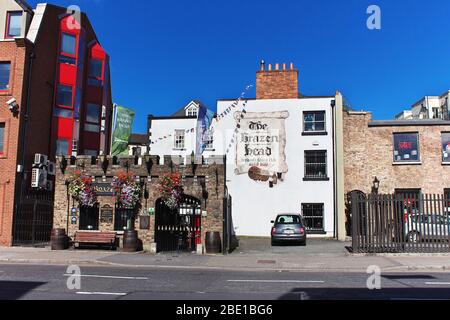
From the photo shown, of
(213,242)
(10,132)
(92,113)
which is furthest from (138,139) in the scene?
(213,242)

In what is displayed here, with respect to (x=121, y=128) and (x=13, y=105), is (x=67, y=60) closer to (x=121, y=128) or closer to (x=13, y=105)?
Result: (x=121, y=128)

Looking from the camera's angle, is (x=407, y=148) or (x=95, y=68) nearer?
(x=407, y=148)

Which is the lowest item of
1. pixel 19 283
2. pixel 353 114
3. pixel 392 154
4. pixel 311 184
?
pixel 19 283

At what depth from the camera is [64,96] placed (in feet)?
88.6

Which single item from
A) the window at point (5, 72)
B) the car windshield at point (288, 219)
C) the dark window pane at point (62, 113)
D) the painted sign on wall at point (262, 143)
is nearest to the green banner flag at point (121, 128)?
the dark window pane at point (62, 113)

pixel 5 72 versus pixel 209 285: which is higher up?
pixel 5 72

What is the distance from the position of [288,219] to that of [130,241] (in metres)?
7.93

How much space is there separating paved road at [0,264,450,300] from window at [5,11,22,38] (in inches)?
637

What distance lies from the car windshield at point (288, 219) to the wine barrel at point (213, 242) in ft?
15.6

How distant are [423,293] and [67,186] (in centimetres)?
1599

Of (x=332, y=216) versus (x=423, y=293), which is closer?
(x=423, y=293)

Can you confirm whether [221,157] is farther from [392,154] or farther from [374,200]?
[392,154]
